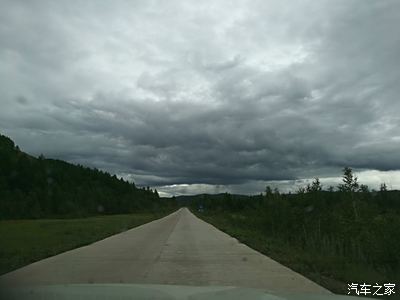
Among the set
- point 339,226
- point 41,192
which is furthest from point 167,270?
point 41,192

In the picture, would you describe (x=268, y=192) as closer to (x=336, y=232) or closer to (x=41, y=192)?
(x=336, y=232)

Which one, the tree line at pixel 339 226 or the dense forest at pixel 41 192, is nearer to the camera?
the tree line at pixel 339 226

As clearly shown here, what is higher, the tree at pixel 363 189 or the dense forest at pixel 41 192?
the dense forest at pixel 41 192

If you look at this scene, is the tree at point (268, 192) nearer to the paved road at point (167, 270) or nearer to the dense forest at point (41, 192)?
the paved road at point (167, 270)

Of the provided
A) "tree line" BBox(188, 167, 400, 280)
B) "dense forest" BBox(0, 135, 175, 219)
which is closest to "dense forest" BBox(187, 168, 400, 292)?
"tree line" BBox(188, 167, 400, 280)

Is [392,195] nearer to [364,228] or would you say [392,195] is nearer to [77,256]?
[364,228]

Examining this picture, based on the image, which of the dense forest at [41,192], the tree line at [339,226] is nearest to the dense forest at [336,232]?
the tree line at [339,226]

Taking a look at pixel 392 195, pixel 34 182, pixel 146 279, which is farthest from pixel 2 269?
pixel 34 182

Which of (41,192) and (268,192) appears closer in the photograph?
(268,192)

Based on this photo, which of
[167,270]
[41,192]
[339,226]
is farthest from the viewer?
[41,192]

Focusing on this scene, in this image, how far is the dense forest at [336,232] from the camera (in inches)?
536

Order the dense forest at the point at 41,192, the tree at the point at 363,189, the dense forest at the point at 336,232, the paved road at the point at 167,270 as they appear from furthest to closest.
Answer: the dense forest at the point at 41,192, the tree at the point at 363,189, the dense forest at the point at 336,232, the paved road at the point at 167,270

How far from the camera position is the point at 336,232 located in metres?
23.1

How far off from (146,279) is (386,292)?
5083mm
